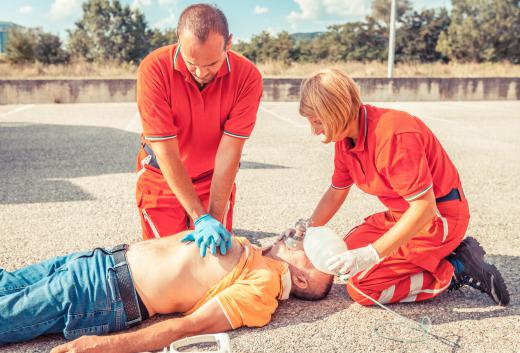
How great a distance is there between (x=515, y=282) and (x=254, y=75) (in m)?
1.90

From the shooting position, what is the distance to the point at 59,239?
3.66 metres

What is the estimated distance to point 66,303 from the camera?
7.17ft

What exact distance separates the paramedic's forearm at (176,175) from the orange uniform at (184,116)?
0.06 m

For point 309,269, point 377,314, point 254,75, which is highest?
point 254,75

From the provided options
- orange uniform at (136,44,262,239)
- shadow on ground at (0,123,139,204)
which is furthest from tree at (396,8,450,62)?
orange uniform at (136,44,262,239)

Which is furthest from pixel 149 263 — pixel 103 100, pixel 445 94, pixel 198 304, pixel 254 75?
pixel 445 94

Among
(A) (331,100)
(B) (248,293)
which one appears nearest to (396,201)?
(A) (331,100)

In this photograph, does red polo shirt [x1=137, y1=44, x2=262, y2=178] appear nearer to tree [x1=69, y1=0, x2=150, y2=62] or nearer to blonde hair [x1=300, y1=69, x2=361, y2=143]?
blonde hair [x1=300, y1=69, x2=361, y2=143]

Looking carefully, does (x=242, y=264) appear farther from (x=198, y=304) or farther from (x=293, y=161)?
(x=293, y=161)

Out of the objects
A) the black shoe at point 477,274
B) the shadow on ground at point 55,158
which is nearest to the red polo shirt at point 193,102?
the black shoe at point 477,274

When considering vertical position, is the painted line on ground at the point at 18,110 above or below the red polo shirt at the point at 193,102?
below

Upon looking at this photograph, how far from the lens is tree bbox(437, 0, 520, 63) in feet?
119

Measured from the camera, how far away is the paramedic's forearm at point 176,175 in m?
2.85

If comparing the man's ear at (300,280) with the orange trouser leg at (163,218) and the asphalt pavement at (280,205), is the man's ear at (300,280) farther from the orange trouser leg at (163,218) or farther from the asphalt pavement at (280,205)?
the orange trouser leg at (163,218)
